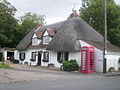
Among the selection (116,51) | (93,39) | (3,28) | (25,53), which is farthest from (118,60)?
(3,28)

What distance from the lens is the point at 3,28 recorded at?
45094 mm

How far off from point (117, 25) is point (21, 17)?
103 feet

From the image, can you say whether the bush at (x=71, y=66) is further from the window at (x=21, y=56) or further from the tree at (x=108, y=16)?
the window at (x=21, y=56)

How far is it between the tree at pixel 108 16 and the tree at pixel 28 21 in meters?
15.2

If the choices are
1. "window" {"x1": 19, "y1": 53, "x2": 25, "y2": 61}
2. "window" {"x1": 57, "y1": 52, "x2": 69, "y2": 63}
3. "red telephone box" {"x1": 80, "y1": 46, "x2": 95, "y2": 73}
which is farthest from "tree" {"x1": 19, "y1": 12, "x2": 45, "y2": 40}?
"red telephone box" {"x1": 80, "y1": 46, "x2": 95, "y2": 73}

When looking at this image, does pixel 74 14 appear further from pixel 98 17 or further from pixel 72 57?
pixel 72 57

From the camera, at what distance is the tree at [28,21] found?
51.4m

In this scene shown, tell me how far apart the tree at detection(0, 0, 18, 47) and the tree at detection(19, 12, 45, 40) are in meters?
3.55

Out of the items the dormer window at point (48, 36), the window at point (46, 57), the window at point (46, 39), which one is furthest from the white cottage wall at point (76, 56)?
the window at point (46, 39)

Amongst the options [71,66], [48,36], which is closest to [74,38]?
[71,66]

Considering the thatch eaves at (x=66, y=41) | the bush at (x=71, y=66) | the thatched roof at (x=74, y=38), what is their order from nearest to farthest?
the bush at (x=71, y=66) < the thatch eaves at (x=66, y=41) < the thatched roof at (x=74, y=38)

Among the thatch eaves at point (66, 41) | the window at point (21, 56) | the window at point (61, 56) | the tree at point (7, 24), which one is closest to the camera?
the thatch eaves at point (66, 41)

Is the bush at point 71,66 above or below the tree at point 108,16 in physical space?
below

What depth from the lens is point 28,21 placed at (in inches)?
2156
